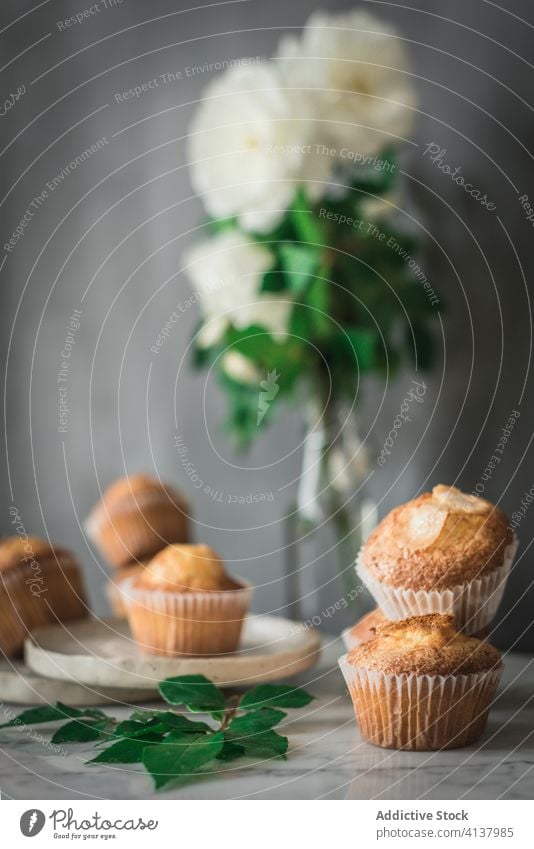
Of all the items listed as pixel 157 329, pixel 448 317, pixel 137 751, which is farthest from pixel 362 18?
pixel 137 751

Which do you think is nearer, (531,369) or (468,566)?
(468,566)

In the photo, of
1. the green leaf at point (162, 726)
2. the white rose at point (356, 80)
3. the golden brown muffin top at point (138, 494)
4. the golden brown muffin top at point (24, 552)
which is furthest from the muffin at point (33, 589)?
the white rose at point (356, 80)

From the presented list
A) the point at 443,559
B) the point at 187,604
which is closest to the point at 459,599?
the point at 443,559

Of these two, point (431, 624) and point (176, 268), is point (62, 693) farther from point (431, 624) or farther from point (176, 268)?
point (176, 268)

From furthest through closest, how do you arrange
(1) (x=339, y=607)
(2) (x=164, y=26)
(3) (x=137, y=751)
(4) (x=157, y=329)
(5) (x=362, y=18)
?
(4) (x=157, y=329)
(2) (x=164, y=26)
(1) (x=339, y=607)
(5) (x=362, y=18)
(3) (x=137, y=751)

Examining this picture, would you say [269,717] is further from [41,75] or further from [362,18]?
[41,75]

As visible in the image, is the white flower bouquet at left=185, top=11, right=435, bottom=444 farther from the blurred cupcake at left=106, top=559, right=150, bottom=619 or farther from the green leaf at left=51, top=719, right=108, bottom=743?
the green leaf at left=51, top=719, right=108, bottom=743

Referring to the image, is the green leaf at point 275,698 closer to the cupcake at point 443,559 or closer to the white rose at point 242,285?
the cupcake at point 443,559
